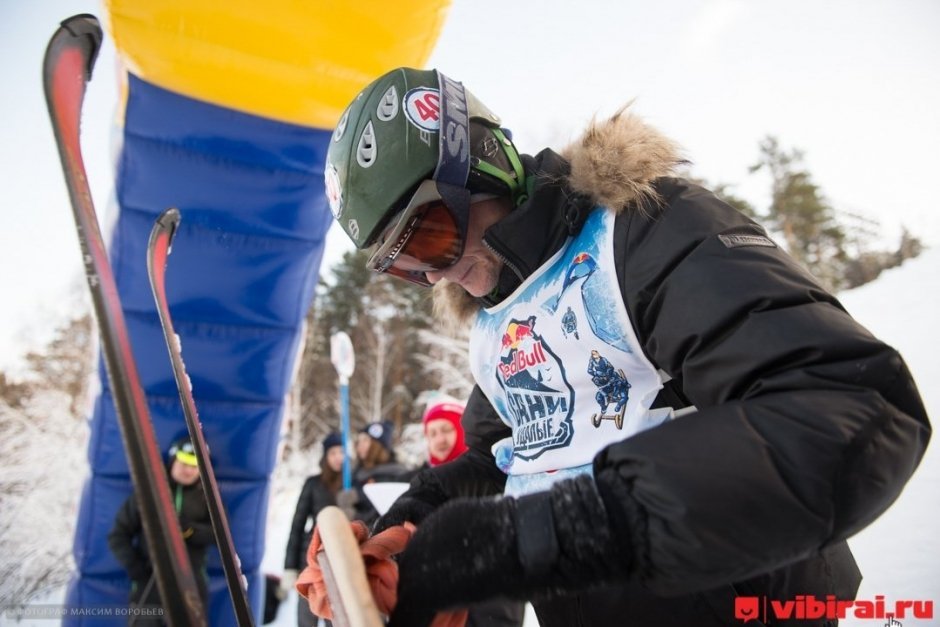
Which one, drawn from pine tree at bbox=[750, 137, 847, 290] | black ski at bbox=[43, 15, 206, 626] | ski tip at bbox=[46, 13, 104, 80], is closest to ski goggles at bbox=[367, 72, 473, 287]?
black ski at bbox=[43, 15, 206, 626]

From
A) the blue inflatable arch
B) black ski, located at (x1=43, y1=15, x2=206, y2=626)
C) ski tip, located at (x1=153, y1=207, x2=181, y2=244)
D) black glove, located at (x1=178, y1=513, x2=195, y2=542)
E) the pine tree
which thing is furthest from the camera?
the pine tree

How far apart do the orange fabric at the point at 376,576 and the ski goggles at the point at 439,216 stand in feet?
2.37

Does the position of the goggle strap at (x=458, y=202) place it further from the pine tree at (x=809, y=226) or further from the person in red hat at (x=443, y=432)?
the pine tree at (x=809, y=226)

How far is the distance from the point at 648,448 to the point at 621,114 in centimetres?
97

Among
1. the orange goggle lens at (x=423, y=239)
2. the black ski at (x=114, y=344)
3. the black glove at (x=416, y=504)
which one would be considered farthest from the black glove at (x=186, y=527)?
the orange goggle lens at (x=423, y=239)

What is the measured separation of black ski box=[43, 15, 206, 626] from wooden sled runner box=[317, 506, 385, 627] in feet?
1.26

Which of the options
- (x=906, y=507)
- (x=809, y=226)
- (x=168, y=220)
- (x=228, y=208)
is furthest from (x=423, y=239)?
(x=809, y=226)

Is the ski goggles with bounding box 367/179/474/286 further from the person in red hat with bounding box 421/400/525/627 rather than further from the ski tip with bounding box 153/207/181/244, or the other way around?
the person in red hat with bounding box 421/400/525/627

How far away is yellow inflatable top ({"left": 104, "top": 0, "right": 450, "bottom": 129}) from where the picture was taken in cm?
253

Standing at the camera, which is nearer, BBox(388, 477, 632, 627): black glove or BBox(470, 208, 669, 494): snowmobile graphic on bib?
BBox(388, 477, 632, 627): black glove

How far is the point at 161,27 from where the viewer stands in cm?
256

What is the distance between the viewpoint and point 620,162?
1.16 meters

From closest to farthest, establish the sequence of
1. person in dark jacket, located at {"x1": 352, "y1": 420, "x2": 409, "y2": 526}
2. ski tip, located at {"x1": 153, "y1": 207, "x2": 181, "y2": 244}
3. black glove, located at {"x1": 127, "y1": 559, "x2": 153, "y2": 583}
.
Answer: ski tip, located at {"x1": 153, "y1": 207, "x2": 181, "y2": 244}
black glove, located at {"x1": 127, "y1": 559, "x2": 153, "y2": 583}
person in dark jacket, located at {"x1": 352, "y1": 420, "x2": 409, "y2": 526}

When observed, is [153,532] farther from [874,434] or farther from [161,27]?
[161,27]
